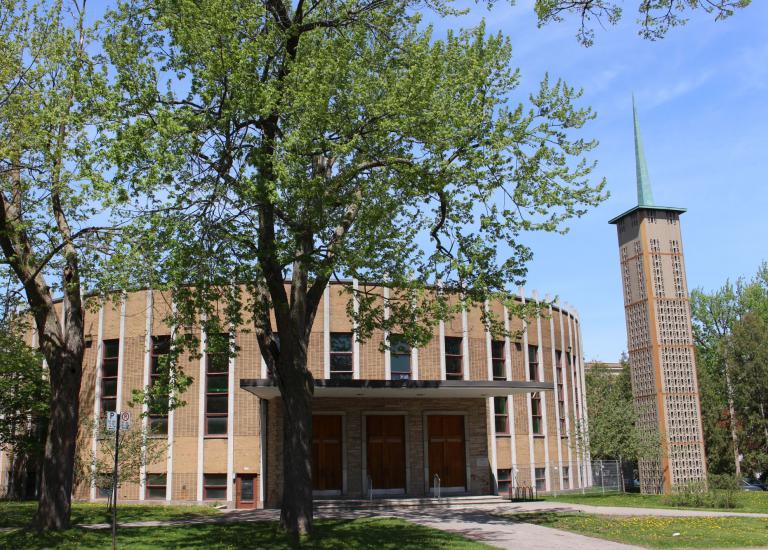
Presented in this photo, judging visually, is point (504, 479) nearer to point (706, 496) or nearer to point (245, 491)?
point (706, 496)

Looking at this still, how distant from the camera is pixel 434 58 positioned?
15445 millimetres

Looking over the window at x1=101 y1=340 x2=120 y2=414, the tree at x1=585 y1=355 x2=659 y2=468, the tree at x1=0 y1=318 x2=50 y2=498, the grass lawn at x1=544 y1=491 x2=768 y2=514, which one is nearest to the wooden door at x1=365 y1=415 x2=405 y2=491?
the grass lawn at x1=544 y1=491 x2=768 y2=514

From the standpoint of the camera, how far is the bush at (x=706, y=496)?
82.5 ft

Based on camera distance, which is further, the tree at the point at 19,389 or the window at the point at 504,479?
A: the window at the point at 504,479

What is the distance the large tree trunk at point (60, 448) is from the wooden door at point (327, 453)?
1221 cm

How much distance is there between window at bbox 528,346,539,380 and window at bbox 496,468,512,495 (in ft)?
15.6

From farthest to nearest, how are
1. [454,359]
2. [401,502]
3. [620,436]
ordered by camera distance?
[454,359] < [620,436] < [401,502]

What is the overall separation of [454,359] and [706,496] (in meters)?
11.1

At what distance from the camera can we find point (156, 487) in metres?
28.2

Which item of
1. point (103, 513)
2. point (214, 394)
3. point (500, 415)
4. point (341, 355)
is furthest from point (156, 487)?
point (500, 415)

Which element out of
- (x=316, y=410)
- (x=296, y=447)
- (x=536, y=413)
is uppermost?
(x=316, y=410)

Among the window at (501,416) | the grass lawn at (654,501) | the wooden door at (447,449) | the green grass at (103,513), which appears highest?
the window at (501,416)

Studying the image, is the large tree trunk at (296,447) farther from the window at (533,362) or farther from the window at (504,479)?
the window at (533,362)

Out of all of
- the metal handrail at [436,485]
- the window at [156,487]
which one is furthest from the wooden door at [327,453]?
the window at [156,487]
